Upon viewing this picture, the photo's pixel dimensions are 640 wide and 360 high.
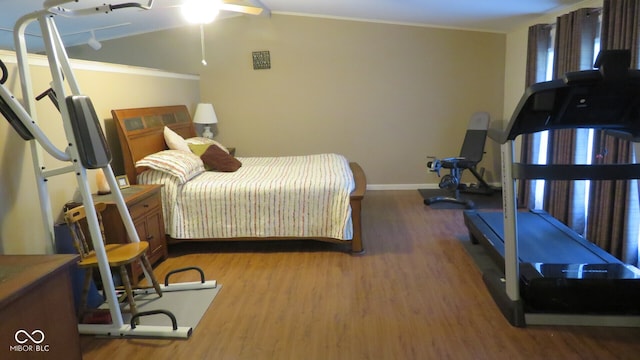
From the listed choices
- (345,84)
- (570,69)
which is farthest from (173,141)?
(570,69)

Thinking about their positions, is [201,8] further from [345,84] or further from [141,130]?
[345,84]

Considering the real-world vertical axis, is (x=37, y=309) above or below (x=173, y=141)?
below

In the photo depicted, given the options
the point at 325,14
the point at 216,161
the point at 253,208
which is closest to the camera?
the point at 253,208

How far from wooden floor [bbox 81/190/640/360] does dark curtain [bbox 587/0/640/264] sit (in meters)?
0.99

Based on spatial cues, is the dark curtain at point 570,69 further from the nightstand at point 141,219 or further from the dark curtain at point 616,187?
the nightstand at point 141,219

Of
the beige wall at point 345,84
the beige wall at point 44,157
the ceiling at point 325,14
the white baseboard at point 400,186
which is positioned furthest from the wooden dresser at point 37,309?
the white baseboard at point 400,186

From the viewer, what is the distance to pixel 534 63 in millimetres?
4438

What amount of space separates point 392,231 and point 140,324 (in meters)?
2.43

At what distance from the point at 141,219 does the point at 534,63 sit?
413cm

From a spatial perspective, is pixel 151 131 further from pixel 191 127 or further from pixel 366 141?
pixel 366 141

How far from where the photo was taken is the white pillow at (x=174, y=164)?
3.53 meters

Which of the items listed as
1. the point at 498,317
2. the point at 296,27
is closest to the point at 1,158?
the point at 498,317

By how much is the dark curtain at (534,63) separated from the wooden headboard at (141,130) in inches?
150

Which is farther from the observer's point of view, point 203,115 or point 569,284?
point 203,115
